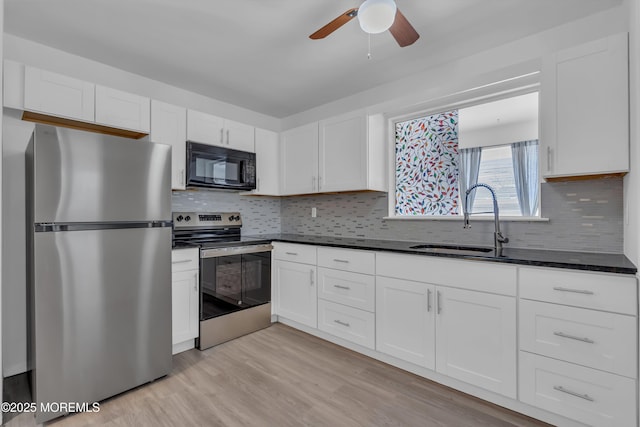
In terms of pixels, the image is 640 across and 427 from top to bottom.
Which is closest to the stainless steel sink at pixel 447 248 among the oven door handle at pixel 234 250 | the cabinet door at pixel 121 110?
the oven door handle at pixel 234 250

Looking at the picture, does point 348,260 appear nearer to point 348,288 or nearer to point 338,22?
point 348,288

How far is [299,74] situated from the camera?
2.87m

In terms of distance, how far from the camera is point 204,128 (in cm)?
293

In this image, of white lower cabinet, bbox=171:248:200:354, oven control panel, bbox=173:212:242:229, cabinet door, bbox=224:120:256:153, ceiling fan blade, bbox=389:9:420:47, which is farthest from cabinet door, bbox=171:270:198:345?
ceiling fan blade, bbox=389:9:420:47

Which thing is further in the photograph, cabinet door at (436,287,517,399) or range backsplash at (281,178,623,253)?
range backsplash at (281,178,623,253)

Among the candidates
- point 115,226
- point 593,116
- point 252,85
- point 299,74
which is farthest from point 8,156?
point 593,116

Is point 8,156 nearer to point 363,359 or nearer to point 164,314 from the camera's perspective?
point 164,314

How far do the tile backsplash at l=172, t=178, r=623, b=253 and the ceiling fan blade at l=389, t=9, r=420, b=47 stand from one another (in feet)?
4.56

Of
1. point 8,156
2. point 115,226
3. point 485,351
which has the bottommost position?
point 485,351

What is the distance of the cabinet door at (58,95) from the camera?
2.03 meters

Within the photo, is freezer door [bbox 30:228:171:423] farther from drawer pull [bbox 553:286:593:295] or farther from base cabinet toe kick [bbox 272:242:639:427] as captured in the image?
drawer pull [bbox 553:286:593:295]

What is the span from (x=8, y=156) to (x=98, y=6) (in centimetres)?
125

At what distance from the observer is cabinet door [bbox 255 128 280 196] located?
343 centimetres

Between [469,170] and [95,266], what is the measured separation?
280cm
